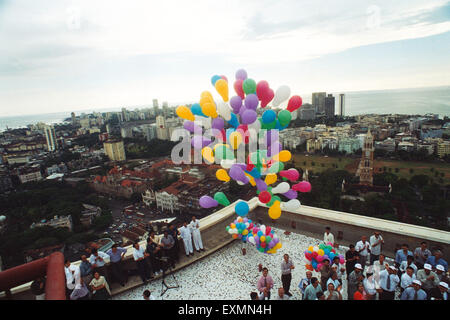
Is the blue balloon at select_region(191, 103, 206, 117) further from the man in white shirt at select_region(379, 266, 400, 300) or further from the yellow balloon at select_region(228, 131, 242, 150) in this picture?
the man in white shirt at select_region(379, 266, 400, 300)

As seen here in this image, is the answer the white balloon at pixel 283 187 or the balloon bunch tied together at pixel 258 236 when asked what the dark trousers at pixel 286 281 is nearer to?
the balloon bunch tied together at pixel 258 236

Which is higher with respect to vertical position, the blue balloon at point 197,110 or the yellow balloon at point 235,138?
the blue balloon at point 197,110

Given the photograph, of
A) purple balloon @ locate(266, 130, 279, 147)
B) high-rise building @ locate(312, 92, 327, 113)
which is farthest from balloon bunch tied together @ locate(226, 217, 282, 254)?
high-rise building @ locate(312, 92, 327, 113)

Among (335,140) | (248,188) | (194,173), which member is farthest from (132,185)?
(335,140)

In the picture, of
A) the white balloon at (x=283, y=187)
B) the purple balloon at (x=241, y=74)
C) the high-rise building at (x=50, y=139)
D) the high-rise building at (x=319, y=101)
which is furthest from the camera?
the high-rise building at (x=319, y=101)

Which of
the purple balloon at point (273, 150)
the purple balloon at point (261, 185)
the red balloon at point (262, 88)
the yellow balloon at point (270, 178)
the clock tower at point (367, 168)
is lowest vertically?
the clock tower at point (367, 168)

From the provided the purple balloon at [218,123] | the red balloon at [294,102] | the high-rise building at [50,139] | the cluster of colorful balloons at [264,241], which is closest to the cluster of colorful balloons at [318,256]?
the cluster of colorful balloons at [264,241]

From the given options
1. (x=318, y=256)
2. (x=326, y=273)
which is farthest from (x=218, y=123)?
(x=326, y=273)
